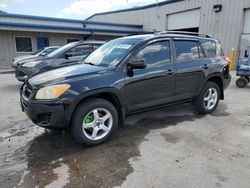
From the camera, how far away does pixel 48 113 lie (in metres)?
3.08

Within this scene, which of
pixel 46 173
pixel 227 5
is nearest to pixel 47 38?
pixel 227 5

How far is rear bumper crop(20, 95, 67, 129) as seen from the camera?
3049 mm

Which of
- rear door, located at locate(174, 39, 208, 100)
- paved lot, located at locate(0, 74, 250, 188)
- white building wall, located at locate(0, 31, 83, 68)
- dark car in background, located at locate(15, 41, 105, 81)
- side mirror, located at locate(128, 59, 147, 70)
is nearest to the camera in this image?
paved lot, located at locate(0, 74, 250, 188)

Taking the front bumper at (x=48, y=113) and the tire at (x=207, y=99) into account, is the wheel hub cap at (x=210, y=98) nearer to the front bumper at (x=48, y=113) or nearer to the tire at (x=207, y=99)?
the tire at (x=207, y=99)

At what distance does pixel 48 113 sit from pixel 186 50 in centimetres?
301

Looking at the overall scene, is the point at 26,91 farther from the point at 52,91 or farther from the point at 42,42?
the point at 42,42

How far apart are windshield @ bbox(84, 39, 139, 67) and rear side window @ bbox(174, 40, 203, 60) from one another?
93cm

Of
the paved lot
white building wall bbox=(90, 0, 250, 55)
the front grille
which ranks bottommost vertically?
the paved lot

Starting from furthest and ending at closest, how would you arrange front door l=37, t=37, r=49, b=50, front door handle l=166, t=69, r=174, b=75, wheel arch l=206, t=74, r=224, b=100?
1. front door l=37, t=37, r=49, b=50
2. wheel arch l=206, t=74, r=224, b=100
3. front door handle l=166, t=69, r=174, b=75

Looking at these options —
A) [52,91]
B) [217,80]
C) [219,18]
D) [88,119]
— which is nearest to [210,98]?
[217,80]

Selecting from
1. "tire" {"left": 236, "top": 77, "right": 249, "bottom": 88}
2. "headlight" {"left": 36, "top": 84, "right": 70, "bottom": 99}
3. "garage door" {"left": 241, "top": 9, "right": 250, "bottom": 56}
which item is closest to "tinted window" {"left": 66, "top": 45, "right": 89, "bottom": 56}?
"headlight" {"left": 36, "top": 84, "right": 70, "bottom": 99}

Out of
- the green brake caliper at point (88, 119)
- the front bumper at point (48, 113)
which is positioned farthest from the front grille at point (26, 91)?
the green brake caliper at point (88, 119)

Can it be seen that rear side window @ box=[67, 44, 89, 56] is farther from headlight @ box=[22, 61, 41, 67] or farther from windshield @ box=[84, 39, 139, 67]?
windshield @ box=[84, 39, 139, 67]

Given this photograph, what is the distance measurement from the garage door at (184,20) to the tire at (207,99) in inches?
498
